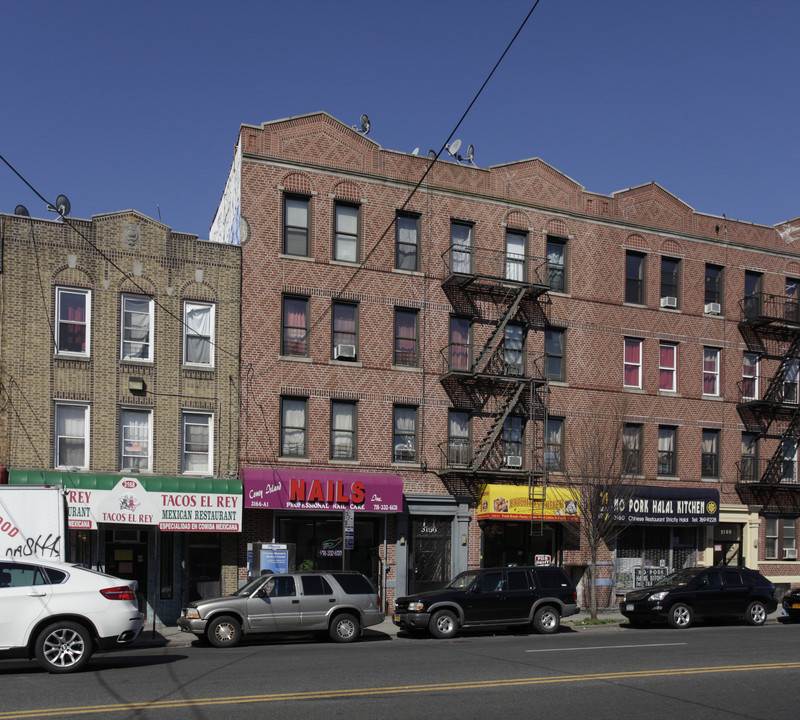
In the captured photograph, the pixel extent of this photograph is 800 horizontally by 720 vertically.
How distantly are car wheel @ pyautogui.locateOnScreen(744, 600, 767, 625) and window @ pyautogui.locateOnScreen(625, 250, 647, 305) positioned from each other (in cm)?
1061

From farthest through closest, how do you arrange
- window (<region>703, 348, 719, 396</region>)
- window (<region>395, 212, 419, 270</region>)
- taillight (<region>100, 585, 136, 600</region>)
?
1. window (<region>703, 348, 719, 396</region>)
2. window (<region>395, 212, 419, 270</region>)
3. taillight (<region>100, 585, 136, 600</region>)

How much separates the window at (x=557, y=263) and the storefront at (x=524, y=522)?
646cm

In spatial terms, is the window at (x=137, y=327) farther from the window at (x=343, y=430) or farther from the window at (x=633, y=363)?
the window at (x=633, y=363)

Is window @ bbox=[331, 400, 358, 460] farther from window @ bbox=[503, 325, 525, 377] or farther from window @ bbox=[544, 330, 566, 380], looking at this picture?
window @ bbox=[544, 330, 566, 380]

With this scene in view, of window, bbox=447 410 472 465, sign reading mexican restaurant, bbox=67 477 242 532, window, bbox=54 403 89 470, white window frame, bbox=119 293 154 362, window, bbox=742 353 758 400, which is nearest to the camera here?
sign reading mexican restaurant, bbox=67 477 242 532

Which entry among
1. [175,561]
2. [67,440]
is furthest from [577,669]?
[67,440]

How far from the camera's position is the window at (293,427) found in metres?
25.8

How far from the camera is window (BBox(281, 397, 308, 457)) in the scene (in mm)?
25844

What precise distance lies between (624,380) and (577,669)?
17.5 meters

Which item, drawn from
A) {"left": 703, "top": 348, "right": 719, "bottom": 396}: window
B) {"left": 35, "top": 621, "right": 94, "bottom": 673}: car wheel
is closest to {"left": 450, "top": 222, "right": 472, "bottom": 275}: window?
{"left": 703, "top": 348, "right": 719, "bottom": 396}: window

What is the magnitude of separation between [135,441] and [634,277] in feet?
55.0

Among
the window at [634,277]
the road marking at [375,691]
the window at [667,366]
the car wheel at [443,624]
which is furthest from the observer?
the window at [667,366]

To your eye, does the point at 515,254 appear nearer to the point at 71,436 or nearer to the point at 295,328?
the point at 295,328

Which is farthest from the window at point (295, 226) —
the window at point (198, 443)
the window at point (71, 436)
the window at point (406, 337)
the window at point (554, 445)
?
the window at point (554, 445)
